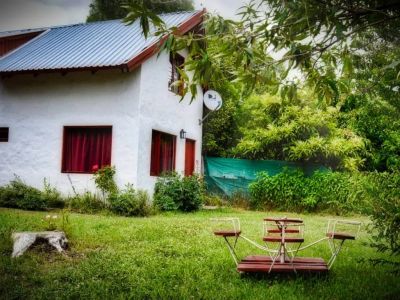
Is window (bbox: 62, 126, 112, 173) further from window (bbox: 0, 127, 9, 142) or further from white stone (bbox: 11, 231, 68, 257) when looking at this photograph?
white stone (bbox: 11, 231, 68, 257)

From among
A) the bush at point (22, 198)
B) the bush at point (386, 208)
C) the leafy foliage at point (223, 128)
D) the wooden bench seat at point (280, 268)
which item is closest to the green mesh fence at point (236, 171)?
the leafy foliage at point (223, 128)

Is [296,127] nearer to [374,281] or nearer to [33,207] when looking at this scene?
[33,207]

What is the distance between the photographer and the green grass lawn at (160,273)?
4.79 m

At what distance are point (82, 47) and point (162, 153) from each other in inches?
175

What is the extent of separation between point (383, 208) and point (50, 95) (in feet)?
38.4

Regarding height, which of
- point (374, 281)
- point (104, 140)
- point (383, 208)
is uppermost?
point (104, 140)

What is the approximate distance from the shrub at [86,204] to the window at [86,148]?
97 cm

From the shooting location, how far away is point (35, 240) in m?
6.46

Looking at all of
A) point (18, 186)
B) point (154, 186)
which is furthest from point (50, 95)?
point (154, 186)

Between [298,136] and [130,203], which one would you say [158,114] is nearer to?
[130,203]

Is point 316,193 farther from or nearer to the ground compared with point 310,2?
nearer to the ground

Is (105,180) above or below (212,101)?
below

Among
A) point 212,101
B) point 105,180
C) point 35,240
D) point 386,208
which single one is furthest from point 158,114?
point 386,208

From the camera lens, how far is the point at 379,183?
181 inches
